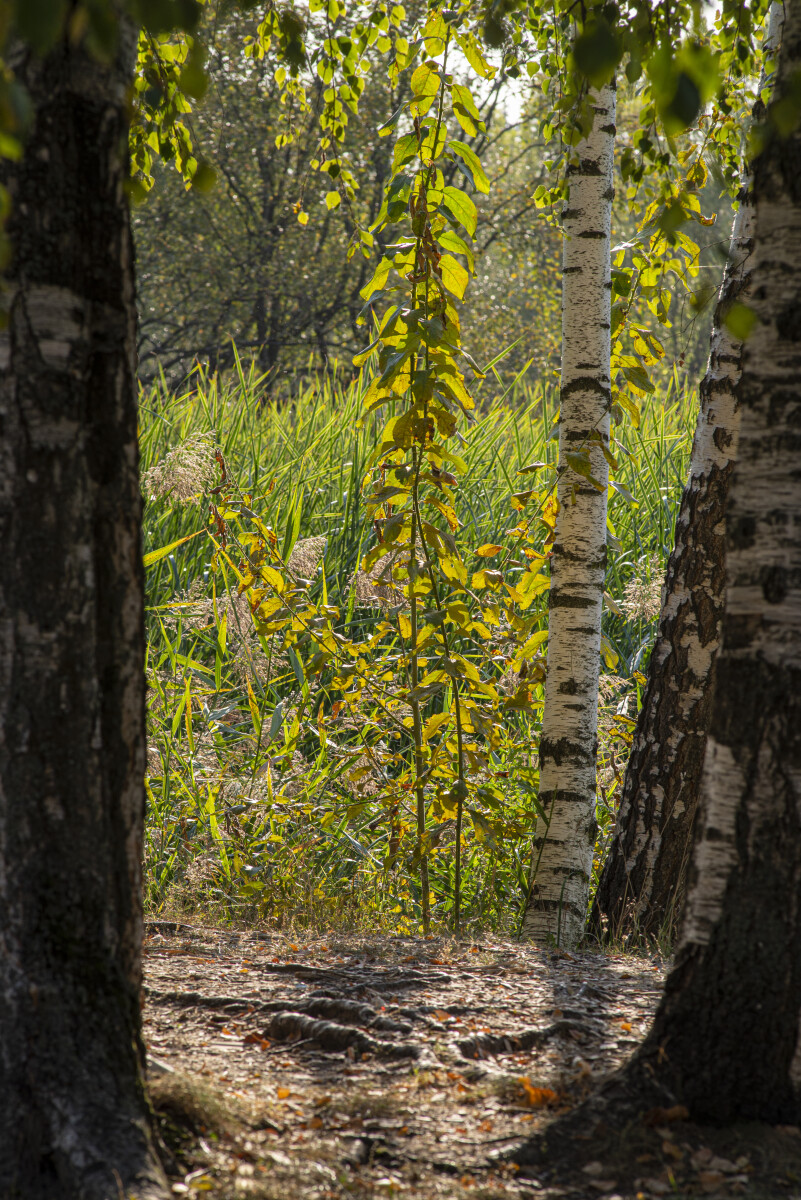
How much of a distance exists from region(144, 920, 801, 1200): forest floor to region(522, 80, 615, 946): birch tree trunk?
482mm

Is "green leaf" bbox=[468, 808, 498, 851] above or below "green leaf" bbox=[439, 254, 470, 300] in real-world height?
below

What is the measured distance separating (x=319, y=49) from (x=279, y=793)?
2.72 metres

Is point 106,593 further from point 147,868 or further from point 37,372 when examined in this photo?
point 147,868

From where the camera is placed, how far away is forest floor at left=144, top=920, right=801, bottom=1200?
1.56 m

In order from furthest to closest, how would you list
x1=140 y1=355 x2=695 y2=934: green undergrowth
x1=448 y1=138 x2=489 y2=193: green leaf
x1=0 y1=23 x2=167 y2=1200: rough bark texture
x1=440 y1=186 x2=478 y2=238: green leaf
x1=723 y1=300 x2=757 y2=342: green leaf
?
x1=140 y1=355 x2=695 y2=934: green undergrowth → x1=440 y1=186 x2=478 y2=238: green leaf → x1=448 y1=138 x2=489 y2=193: green leaf → x1=0 y1=23 x2=167 y2=1200: rough bark texture → x1=723 y1=300 x2=757 y2=342: green leaf

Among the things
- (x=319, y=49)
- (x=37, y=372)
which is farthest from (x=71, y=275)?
(x=319, y=49)

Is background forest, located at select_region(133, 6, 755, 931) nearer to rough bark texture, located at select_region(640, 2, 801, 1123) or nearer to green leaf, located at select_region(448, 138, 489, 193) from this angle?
green leaf, located at select_region(448, 138, 489, 193)

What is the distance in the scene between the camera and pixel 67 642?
1.46 m

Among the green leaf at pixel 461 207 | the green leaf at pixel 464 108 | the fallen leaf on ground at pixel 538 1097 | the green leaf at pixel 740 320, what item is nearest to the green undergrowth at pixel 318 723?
the green leaf at pixel 461 207

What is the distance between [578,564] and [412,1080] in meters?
1.86

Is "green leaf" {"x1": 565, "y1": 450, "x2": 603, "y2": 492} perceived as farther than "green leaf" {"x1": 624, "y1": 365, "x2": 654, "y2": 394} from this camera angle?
No

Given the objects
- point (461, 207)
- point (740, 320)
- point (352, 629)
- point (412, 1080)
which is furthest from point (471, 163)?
point (352, 629)

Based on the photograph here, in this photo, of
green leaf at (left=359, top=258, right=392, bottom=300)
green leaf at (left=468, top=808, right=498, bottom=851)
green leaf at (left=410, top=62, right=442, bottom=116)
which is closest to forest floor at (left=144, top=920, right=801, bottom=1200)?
green leaf at (left=468, top=808, right=498, bottom=851)

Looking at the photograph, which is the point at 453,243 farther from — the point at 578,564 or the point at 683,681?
the point at 683,681
